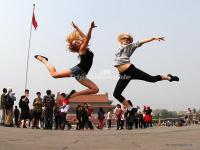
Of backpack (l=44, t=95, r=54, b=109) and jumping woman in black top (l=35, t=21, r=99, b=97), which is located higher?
jumping woman in black top (l=35, t=21, r=99, b=97)

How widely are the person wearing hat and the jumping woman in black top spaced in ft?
2.39

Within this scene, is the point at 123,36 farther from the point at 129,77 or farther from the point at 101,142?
the point at 101,142

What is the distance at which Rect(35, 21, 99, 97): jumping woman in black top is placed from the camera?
37.0ft

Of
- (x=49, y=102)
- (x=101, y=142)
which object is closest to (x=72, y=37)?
(x=101, y=142)

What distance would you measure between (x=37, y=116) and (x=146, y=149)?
41.7ft

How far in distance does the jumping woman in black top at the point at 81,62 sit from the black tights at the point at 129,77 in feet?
2.08

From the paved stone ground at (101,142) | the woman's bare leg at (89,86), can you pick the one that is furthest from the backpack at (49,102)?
the paved stone ground at (101,142)

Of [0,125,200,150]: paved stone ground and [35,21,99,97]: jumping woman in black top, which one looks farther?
[35,21,99,97]: jumping woman in black top

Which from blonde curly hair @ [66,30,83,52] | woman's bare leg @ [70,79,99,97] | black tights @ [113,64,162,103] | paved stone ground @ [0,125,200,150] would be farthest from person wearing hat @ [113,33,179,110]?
paved stone ground @ [0,125,200,150]

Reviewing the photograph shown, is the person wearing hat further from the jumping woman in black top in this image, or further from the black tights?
the jumping woman in black top

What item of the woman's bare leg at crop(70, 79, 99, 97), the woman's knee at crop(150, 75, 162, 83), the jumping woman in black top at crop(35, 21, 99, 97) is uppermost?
the jumping woman in black top at crop(35, 21, 99, 97)

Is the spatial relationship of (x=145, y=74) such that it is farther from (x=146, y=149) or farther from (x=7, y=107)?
(x=7, y=107)

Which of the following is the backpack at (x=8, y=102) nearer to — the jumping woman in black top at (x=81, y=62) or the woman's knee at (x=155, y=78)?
the jumping woman in black top at (x=81, y=62)

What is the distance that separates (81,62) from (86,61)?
0.16 m
